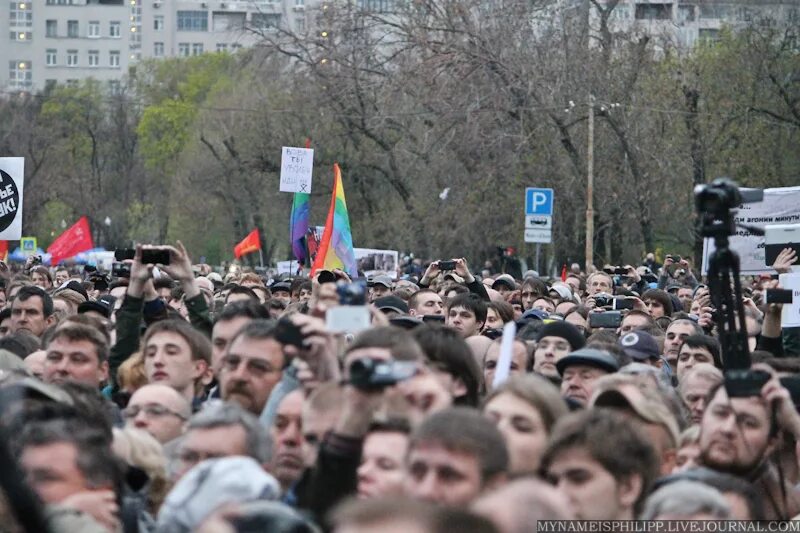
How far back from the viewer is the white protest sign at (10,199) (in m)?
16.9

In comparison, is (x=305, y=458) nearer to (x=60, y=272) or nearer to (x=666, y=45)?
(x=60, y=272)

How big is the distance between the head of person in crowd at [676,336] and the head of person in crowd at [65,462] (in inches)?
239

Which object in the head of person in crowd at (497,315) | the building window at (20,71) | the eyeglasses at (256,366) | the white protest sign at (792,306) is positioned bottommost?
the head of person in crowd at (497,315)

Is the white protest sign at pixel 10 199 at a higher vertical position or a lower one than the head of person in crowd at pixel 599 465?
higher

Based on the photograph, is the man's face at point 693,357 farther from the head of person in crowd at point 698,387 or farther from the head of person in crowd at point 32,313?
the head of person in crowd at point 32,313

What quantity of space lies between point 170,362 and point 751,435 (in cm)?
315

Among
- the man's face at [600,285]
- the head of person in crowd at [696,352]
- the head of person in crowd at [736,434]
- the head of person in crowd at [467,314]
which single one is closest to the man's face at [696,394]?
the head of person in crowd at [736,434]

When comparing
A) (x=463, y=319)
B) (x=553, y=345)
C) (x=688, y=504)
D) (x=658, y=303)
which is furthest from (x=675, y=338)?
(x=688, y=504)

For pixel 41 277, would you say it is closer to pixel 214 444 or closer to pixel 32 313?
pixel 32 313

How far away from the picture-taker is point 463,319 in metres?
12.4

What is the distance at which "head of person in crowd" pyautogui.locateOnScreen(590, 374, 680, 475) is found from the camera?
23.2 ft

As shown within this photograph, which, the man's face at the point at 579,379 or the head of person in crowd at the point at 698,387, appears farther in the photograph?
the man's face at the point at 579,379

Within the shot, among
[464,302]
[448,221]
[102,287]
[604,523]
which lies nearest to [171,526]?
[604,523]

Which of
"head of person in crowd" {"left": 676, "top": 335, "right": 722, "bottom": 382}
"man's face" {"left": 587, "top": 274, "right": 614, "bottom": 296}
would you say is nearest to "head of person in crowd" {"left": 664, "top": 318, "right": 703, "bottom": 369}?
"head of person in crowd" {"left": 676, "top": 335, "right": 722, "bottom": 382}
